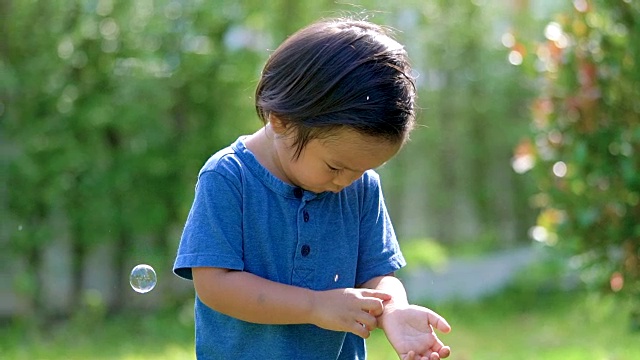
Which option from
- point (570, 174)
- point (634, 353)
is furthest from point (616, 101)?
point (634, 353)

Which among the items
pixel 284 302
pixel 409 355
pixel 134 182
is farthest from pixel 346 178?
pixel 134 182

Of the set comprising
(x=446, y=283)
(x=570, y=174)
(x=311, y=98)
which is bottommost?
(x=446, y=283)

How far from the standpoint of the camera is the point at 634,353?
20.1 feet

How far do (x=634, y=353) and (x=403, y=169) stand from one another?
4625 mm

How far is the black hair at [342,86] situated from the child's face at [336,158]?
19mm

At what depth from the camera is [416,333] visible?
7.55 feet

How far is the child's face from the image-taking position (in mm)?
2283

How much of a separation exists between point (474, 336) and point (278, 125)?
5.18 meters

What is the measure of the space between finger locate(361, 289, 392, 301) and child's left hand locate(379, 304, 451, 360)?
0.05 metres

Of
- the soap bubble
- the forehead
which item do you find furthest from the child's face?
the soap bubble

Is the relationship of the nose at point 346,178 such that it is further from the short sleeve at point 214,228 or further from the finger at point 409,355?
the finger at point 409,355

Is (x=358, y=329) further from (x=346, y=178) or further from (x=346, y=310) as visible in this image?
(x=346, y=178)

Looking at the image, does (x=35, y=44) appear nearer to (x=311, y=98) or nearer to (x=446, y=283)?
(x=446, y=283)

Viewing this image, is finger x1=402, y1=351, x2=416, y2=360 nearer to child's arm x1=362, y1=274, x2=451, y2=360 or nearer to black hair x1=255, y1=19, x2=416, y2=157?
child's arm x1=362, y1=274, x2=451, y2=360
